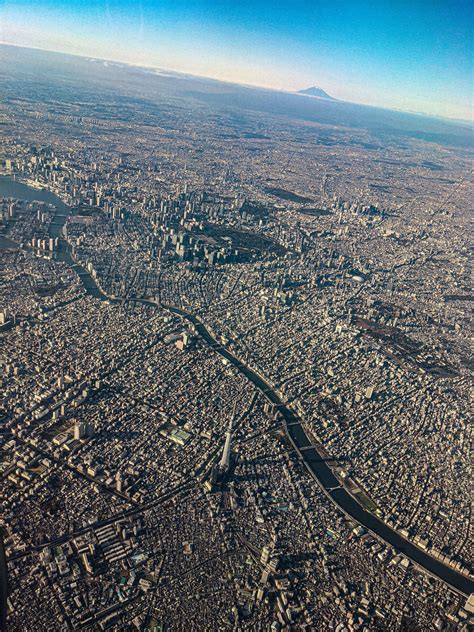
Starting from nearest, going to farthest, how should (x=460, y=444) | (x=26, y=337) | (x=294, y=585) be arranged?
(x=294, y=585)
(x=460, y=444)
(x=26, y=337)

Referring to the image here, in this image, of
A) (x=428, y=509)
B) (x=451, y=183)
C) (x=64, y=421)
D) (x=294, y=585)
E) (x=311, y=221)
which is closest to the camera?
(x=294, y=585)

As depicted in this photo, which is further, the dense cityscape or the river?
the river

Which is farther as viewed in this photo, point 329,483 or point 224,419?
point 224,419

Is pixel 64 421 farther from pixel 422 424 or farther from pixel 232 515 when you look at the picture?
pixel 422 424

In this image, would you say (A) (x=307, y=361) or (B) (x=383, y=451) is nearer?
(B) (x=383, y=451)

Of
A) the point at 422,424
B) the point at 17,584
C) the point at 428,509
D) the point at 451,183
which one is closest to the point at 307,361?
the point at 422,424

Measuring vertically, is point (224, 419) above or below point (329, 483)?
above

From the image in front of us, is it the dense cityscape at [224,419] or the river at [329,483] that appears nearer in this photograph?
the dense cityscape at [224,419]
